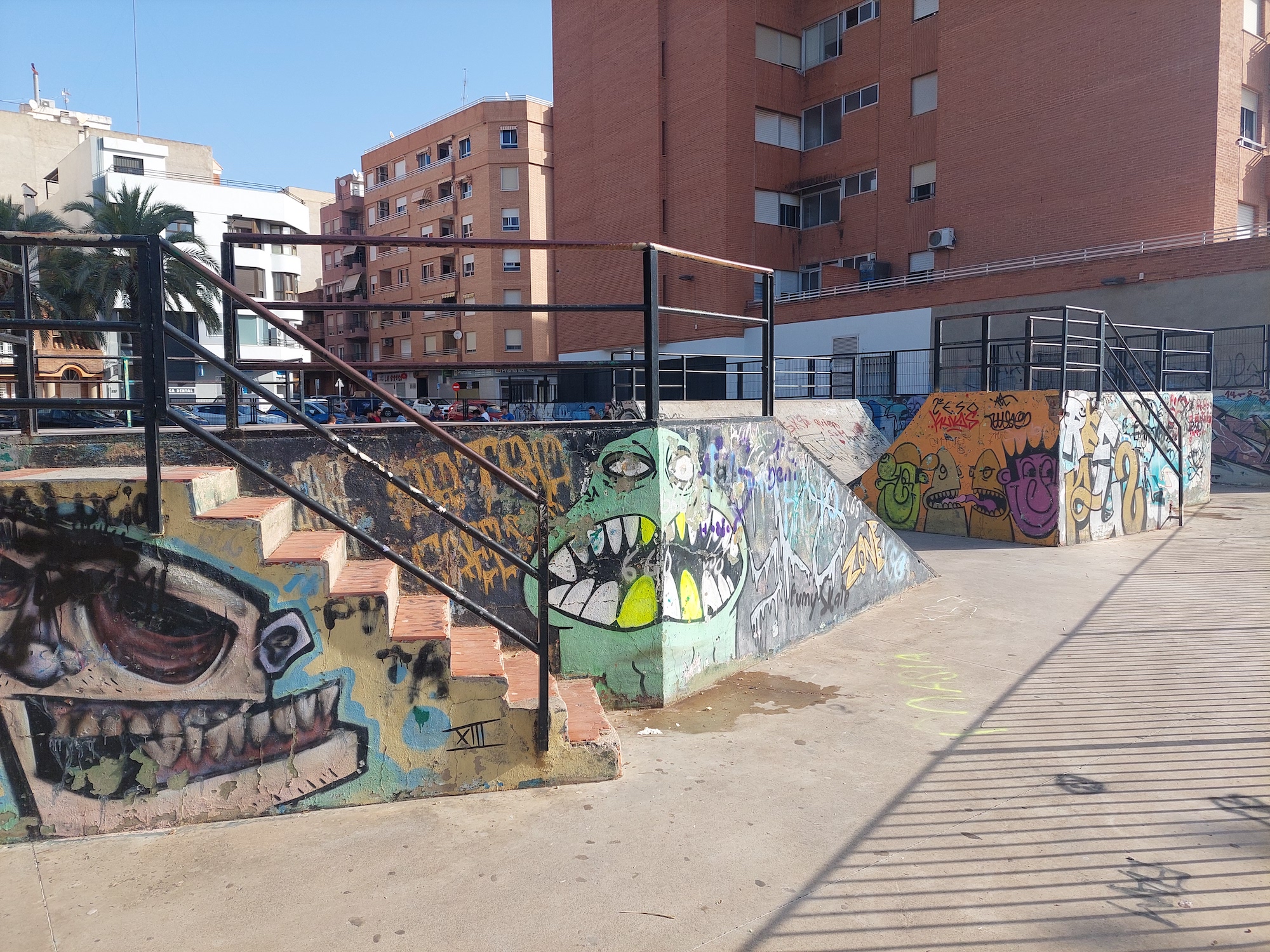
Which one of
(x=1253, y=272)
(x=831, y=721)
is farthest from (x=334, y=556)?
(x=1253, y=272)

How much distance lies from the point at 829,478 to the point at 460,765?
14.4 feet

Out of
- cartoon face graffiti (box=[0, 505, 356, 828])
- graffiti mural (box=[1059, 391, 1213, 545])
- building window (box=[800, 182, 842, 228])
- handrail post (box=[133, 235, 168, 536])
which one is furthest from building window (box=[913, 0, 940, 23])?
cartoon face graffiti (box=[0, 505, 356, 828])

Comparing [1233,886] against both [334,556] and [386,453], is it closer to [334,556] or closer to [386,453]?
[334,556]

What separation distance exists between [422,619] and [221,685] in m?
0.96

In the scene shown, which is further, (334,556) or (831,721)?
(831,721)

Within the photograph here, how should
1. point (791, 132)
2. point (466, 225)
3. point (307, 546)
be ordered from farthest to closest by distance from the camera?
point (466, 225), point (791, 132), point (307, 546)

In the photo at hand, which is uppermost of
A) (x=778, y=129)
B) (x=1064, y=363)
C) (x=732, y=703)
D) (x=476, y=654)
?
(x=778, y=129)

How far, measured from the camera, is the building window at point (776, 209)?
115 ft

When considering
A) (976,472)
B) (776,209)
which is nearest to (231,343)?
(976,472)

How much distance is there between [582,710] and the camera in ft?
15.5

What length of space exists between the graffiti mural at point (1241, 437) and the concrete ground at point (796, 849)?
52.7 feet

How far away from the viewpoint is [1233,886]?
336cm

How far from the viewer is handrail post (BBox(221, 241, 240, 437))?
4.61m

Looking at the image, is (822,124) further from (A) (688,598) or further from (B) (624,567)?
(B) (624,567)
